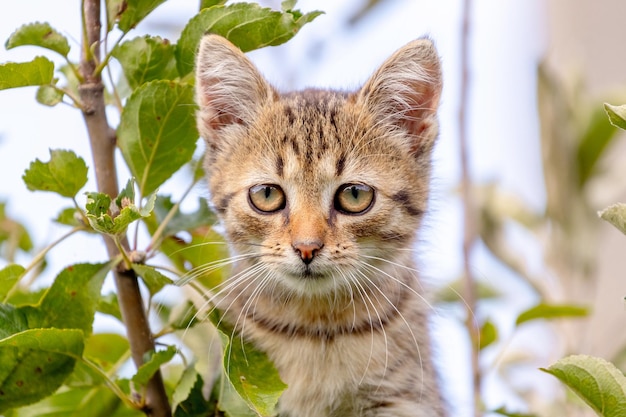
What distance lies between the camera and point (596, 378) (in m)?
1.86

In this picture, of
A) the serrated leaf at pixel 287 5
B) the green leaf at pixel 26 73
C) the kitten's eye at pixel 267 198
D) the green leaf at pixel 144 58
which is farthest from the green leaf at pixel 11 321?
the serrated leaf at pixel 287 5

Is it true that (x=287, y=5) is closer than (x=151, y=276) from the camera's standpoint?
No

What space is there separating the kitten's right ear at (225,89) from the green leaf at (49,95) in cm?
46

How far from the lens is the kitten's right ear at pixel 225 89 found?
263 cm

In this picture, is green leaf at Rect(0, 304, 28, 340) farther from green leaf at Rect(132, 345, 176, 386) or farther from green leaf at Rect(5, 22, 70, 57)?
green leaf at Rect(5, 22, 70, 57)

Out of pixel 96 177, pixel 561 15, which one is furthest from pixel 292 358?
pixel 561 15

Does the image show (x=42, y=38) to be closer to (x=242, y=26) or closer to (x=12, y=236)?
(x=242, y=26)

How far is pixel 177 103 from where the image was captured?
2.27 metres

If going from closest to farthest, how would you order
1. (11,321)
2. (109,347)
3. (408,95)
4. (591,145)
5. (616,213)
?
(616,213) → (11,321) → (109,347) → (408,95) → (591,145)

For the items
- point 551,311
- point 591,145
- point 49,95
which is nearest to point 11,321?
point 49,95

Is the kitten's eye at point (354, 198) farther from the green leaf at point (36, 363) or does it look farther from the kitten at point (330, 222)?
the green leaf at point (36, 363)

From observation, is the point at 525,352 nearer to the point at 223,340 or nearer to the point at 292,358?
the point at 292,358

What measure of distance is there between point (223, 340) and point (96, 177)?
517 mm

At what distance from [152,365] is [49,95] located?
2.25ft
